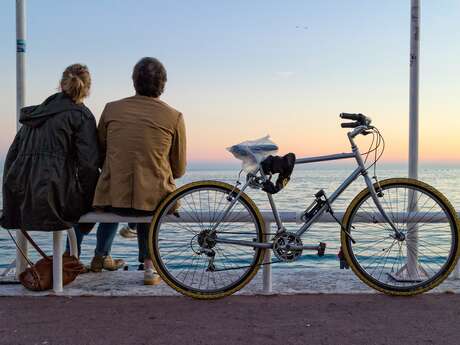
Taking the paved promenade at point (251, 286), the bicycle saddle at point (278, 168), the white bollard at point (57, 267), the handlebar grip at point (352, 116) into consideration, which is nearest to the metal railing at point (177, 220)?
the white bollard at point (57, 267)

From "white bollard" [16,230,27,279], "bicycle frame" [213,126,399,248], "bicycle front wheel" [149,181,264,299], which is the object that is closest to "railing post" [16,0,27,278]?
"white bollard" [16,230,27,279]

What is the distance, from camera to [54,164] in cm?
375

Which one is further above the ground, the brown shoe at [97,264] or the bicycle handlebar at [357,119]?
the bicycle handlebar at [357,119]

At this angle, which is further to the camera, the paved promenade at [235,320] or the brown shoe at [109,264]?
the brown shoe at [109,264]

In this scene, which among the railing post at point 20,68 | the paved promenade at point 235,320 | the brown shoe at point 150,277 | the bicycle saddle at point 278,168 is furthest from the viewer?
the railing post at point 20,68

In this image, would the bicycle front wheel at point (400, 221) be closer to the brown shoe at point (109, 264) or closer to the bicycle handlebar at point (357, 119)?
the bicycle handlebar at point (357, 119)

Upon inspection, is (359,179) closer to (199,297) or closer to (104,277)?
(199,297)

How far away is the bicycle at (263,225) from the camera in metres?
3.69

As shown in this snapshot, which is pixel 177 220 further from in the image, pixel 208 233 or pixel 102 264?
pixel 102 264

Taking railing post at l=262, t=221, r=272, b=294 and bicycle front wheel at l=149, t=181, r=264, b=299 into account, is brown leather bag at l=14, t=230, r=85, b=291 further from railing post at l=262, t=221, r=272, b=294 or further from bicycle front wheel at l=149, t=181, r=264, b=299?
railing post at l=262, t=221, r=272, b=294

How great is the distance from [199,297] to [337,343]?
1126 mm

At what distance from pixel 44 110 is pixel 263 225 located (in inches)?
70.5

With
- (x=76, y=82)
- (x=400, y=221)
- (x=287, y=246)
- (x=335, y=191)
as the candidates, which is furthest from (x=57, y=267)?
(x=400, y=221)

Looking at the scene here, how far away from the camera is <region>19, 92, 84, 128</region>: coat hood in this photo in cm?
380
